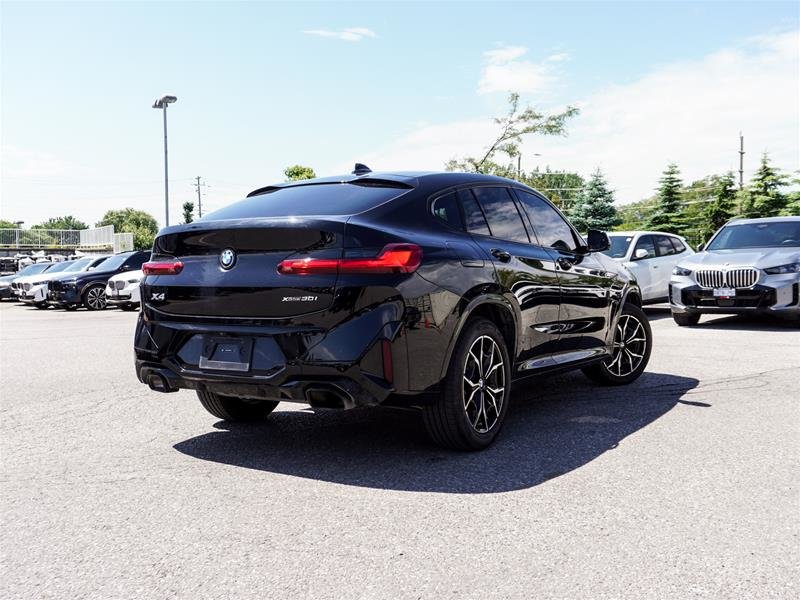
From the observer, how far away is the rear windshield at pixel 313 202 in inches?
179

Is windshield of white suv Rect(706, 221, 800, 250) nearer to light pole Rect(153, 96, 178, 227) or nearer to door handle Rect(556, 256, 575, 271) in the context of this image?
door handle Rect(556, 256, 575, 271)

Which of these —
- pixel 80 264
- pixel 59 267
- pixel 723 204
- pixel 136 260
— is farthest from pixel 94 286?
pixel 723 204

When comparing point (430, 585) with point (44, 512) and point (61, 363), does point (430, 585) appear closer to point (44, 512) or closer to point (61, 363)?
point (44, 512)

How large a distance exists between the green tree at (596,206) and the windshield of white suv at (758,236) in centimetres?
3912

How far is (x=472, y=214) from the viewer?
517 centimetres

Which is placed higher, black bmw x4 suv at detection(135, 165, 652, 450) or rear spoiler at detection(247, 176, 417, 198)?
rear spoiler at detection(247, 176, 417, 198)

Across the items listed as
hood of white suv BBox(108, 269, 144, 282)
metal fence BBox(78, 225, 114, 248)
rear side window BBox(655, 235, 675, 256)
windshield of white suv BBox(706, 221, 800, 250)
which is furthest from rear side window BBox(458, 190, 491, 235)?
metal fence BBox(78, 225, 114, 248)

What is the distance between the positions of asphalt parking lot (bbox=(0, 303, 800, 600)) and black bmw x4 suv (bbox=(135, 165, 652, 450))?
46 centimetres

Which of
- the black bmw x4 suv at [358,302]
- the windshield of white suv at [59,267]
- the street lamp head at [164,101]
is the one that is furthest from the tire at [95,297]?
the black bmw x4 suv at [358,302]

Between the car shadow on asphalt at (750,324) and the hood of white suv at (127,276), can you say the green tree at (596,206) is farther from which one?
the car shadow on asphalt at (750,324)

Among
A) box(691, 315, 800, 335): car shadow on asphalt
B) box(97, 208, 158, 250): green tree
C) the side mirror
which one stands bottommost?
box(691, 315, 800, 335): car shadow on asphalt

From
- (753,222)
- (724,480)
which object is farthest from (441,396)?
(753,222)

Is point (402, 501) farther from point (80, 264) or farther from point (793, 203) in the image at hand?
point (793, 203)

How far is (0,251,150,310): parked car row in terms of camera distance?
21.6m
